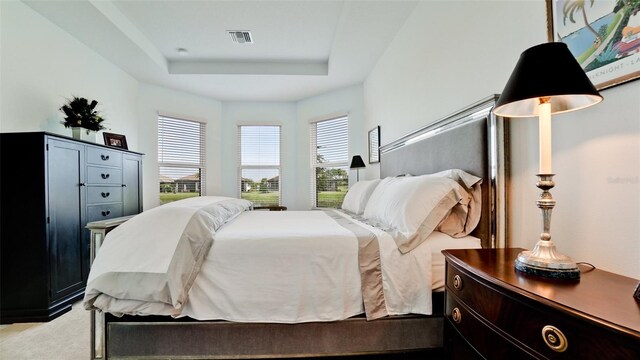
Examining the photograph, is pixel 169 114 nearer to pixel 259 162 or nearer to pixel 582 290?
pixel 259 162

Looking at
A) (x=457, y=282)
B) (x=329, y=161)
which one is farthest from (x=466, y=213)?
(x=329, y=161)

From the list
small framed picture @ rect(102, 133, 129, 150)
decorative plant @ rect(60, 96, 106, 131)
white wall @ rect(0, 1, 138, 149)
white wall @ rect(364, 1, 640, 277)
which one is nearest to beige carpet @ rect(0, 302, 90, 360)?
white wall @ rect(0, 1, 138, 149)


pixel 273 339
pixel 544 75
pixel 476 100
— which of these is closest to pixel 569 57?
pixel 544 75

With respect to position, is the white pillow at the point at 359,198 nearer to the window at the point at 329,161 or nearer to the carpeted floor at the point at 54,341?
the carpeted floor at the point at 54,341

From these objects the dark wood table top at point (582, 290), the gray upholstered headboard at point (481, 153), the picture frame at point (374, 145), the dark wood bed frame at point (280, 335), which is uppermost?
the picture frame at point (374, 145)

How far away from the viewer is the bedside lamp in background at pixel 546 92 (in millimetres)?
800

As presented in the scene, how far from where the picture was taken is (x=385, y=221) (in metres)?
1.74

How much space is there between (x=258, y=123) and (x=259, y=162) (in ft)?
2.43

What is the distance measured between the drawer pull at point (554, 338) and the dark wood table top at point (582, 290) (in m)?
0.06

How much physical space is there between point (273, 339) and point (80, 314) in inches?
75.7

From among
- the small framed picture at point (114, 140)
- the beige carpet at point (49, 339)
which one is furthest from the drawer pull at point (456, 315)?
the small framed picture at point (114, 140)

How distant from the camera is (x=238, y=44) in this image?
353cm

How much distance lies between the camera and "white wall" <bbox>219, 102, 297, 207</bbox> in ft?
16.8

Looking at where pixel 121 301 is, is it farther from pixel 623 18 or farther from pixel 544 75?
pixel 623 18
